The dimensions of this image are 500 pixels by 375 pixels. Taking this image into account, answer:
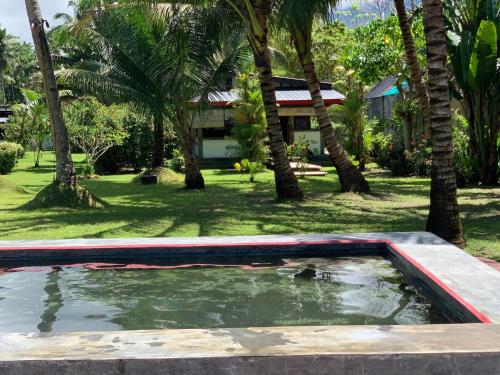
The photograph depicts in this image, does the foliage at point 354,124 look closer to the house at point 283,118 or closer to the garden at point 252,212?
the garden at point 252,212

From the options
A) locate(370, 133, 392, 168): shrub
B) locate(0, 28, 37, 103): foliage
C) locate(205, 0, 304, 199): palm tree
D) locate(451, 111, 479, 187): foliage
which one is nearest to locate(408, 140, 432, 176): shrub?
locate(370, 133, 392, 168): shrub

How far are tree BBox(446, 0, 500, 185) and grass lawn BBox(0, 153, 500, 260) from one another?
1.58 metres

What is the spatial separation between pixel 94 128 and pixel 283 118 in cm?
1063

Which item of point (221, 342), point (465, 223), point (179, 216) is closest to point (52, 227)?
point (179, 216)

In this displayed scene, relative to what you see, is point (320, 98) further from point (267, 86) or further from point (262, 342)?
point (262, 342)

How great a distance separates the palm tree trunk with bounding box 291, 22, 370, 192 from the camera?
15.5 m

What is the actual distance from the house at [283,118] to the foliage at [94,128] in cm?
434

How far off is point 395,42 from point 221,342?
20.9m

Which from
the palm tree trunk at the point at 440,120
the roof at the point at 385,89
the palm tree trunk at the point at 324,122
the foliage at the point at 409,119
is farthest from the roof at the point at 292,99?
→ the palm tree trunk at the point at 440,120

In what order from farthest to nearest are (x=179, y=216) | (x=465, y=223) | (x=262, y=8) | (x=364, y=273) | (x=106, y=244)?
(x=262, y=8), (x=179, y=216), (x=465, y=223), (x=106, y=244), (x=364, y=273)

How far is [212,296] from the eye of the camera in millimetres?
6250

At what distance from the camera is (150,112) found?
1839 cm

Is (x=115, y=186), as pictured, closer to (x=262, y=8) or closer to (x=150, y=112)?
(x=150, y=112)

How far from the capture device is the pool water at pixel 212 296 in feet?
17.7
